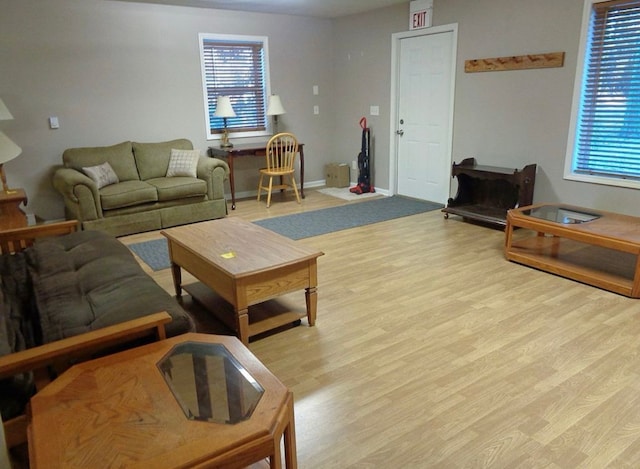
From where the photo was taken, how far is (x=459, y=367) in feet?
7.60

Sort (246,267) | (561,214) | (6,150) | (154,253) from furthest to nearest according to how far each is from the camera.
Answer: (154,253) → (561,214) → (6,150) → (246,267)

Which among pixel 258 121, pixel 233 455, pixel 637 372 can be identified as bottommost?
pixel 637 372

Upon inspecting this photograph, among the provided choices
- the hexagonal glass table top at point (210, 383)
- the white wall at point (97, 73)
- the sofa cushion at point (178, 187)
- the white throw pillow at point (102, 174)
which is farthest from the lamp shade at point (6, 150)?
the hexagonal glass table top at point (210, 383)

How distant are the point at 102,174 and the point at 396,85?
144 inches

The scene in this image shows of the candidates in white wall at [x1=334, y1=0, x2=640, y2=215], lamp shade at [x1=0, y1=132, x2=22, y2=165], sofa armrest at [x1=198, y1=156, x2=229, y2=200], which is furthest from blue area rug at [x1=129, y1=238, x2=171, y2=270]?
white wall at [x1=334, y1=0, x2=640, y2=215]

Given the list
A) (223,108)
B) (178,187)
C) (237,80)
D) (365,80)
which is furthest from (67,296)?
(365,80)

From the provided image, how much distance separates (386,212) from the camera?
5391 mm

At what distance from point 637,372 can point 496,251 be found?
182 cm

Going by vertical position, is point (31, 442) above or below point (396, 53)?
below

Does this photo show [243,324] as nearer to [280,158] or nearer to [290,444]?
[290,444]

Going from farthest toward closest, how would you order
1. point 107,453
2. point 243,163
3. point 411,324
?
point 243,163, point 411,324, point 107,453

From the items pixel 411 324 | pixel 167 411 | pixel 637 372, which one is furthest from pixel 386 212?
pixel 167 411

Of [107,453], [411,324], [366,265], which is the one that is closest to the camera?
[107,453]

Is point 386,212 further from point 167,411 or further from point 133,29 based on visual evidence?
point 167,411
